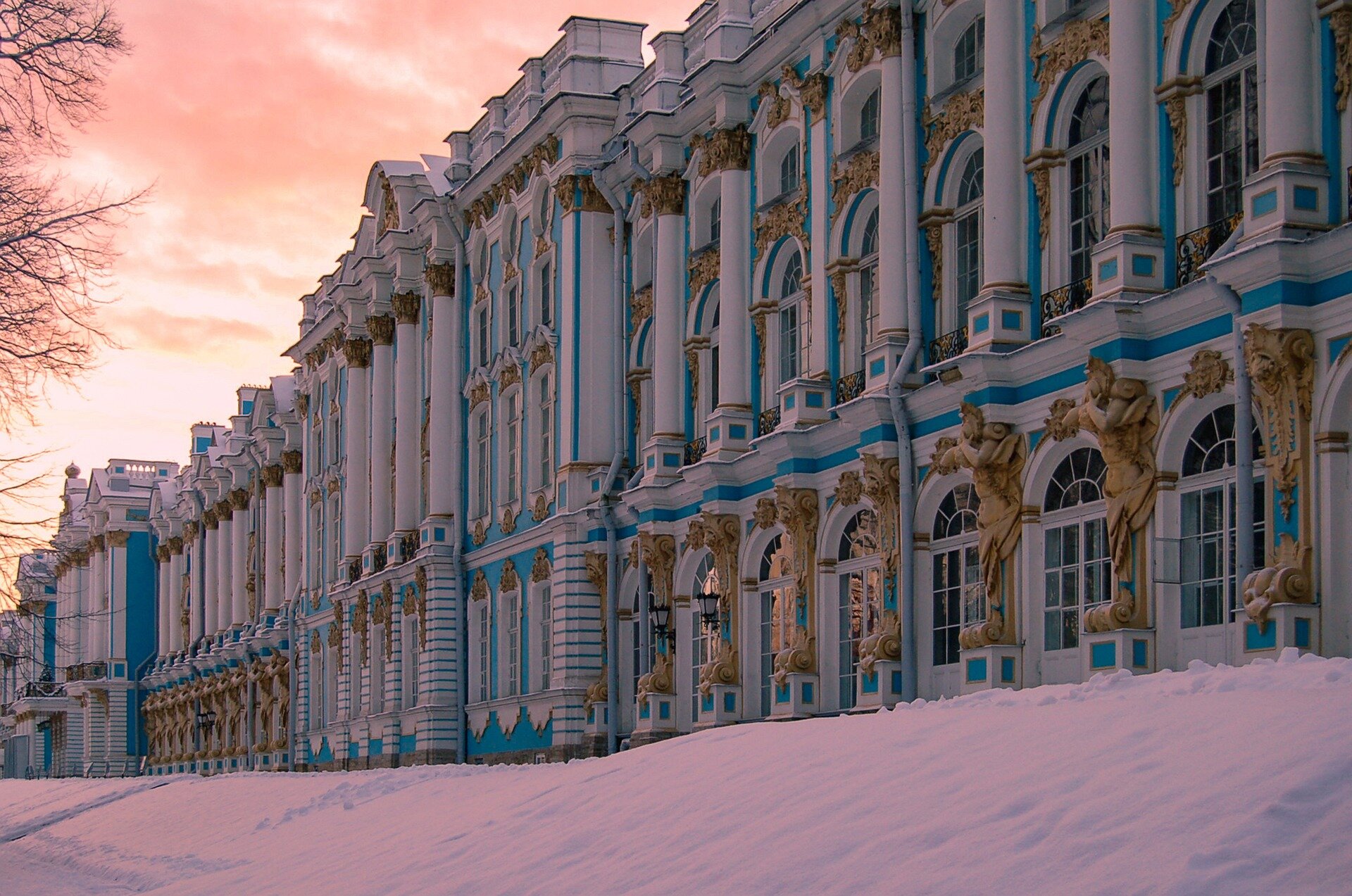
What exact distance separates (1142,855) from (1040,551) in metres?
11.6

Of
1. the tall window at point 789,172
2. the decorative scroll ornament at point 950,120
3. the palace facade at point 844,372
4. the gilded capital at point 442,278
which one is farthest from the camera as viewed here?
the gilded capital at point 442,278

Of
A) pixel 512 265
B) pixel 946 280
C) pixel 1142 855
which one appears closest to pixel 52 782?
pixel 512 265

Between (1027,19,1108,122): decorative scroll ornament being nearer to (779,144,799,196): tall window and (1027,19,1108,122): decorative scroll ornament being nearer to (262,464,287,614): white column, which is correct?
(779,144,799,196): tall window

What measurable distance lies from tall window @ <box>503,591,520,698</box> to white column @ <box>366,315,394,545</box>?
7.37 m

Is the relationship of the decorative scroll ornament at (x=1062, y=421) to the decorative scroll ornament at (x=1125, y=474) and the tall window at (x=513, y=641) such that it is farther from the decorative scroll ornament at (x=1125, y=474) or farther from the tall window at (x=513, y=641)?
the tall window at (x=513, y=641)

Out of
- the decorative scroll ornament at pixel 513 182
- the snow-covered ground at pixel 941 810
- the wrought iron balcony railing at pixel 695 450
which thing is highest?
the decorative scroll ornament at pixel 513 182

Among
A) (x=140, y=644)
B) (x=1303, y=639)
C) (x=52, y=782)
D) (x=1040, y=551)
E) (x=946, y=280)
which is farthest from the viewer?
(x=140, y=644)

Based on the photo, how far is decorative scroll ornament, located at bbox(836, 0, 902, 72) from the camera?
2391 cm

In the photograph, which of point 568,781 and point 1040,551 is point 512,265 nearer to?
point 1040,551

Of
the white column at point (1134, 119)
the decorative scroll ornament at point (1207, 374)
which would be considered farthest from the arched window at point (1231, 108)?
the decorative scroll ornament at point (1207, 374)

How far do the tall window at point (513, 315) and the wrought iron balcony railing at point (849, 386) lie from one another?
11.6m

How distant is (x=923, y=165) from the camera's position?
23.5 meters

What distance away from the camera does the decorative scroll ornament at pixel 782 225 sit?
26875 mm

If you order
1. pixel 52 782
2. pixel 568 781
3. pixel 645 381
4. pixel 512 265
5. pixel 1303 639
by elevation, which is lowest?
pixel 52 782
